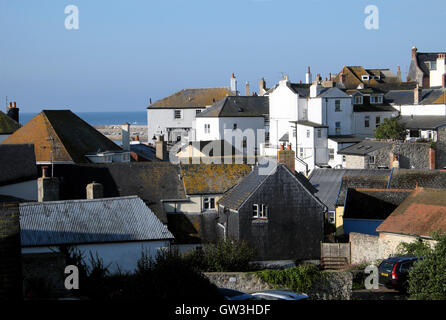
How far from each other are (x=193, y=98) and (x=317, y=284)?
7085cm

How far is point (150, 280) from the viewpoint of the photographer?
16.5 m

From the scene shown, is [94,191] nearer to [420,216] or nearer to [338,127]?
[420,216]

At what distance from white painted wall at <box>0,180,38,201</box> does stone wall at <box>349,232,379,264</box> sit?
18074 mm

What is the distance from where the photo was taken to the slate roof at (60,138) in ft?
146

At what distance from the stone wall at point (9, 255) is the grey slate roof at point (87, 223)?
16.2m

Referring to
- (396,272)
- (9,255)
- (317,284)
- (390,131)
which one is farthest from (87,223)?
(390,131)

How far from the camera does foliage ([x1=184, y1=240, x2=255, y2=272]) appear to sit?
80.2ft

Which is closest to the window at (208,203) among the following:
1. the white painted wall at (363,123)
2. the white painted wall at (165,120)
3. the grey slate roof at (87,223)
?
the grey slate roof at (87,223)

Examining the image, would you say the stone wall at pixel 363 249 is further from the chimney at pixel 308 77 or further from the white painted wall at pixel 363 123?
the chimney at pixel 308 77

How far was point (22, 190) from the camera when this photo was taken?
37.0 metres

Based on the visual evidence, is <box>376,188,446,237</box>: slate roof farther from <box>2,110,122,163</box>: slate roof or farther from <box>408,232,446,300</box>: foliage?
<box>2,110,122,163</box>: slate roof

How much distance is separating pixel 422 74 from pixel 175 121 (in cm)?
3199

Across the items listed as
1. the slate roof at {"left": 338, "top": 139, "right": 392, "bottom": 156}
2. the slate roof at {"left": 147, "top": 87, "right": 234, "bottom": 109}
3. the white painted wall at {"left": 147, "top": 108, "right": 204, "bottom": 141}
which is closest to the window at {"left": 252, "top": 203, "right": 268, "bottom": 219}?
the slate roof at {"left": 338, "top": 139, "right": 392, "bottom": 156}
